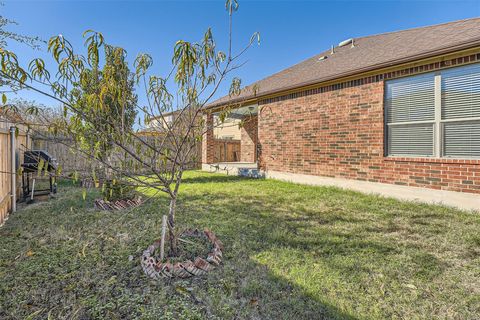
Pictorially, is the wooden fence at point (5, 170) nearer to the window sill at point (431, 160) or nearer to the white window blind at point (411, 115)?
the window sill at point (431, 160)

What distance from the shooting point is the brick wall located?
5.28m

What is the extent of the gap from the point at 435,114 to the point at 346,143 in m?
2.07

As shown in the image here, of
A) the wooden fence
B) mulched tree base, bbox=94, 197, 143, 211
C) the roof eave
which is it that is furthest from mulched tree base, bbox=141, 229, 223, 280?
the wooden fence

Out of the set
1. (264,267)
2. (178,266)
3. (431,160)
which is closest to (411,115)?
(431,160)

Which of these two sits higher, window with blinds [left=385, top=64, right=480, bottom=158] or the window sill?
window with blinds [left=385, top=64, right=480, bottom=158]

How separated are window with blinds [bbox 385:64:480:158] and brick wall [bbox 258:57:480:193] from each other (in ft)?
0.80

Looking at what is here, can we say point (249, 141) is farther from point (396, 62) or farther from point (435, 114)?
point (435, 114)

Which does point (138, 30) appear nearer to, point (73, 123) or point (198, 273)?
point (73, 123)

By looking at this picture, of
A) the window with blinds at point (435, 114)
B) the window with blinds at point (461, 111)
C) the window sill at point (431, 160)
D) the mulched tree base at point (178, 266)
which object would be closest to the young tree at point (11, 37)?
the mulched tree base at point (178, 266)

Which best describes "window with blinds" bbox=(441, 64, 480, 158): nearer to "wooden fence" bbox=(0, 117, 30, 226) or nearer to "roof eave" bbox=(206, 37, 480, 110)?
"roof eave" bbox=(206, 37, 480, 110)

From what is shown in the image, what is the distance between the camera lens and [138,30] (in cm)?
679

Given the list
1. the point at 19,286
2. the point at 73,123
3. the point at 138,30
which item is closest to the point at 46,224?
the point at 19,286

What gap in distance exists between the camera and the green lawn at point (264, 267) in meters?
2.12

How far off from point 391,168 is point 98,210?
6804 millimetres
